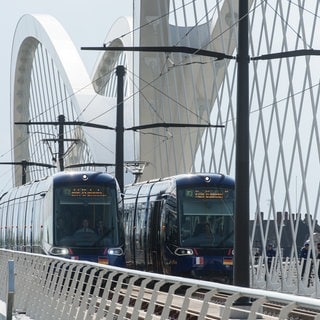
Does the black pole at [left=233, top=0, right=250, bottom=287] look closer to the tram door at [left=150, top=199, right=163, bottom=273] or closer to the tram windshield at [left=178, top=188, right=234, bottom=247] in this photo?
the tram windshield at [left=178, top=188, right=234, bottom=247]

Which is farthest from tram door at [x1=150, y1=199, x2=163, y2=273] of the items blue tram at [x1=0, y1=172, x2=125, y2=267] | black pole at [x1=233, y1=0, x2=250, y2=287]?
black pole at [x1=233, y1=0, x2=250, y2=287]

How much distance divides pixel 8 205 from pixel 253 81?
9.26m

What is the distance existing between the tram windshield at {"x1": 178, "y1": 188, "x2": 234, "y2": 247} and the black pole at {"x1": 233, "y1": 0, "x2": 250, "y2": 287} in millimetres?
10102

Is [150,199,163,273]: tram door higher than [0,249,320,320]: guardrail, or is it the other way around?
[0,249,320,320]: guardrail

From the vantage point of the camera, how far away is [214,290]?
30.4ft

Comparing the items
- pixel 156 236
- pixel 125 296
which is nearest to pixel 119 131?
pixel 156 236

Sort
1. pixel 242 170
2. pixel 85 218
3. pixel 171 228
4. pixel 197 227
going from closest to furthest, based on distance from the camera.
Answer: pixel 242 170, pixel 171 228, pixel 197 227, pixel 85 218

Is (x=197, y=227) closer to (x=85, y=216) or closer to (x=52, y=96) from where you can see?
(x=85, y=216)

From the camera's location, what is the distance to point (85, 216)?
1140 inches

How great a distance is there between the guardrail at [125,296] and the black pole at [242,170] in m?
0.87

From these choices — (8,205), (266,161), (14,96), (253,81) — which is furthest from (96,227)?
(14,96)

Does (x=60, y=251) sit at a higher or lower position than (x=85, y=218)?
lower

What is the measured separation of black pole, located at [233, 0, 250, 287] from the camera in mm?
17500

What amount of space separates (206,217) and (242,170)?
A: 10.5m
